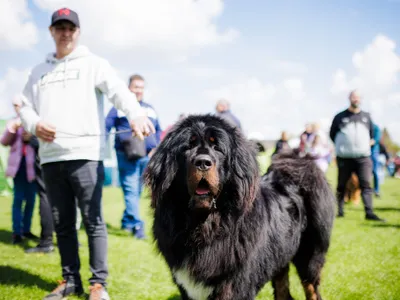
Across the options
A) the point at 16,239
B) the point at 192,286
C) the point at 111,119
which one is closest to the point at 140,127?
the point at 192,286

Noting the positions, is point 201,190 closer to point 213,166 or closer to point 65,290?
point 213,166

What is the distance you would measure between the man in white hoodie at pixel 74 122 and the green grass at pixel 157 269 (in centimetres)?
51

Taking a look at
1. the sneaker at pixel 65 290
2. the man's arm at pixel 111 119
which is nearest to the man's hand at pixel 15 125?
the man's arm at pixel 111 119

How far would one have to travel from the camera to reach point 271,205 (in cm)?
263

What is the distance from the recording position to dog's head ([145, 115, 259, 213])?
7.37 ft

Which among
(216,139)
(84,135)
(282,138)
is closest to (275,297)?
(216,139)

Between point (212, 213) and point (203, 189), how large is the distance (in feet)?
0.58

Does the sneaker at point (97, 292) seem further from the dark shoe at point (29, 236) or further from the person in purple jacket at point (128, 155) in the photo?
the dark shoe at point (29, 236)

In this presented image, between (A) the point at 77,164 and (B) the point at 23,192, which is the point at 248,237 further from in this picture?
(B) the point at 23,192

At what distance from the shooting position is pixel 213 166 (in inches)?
87.0

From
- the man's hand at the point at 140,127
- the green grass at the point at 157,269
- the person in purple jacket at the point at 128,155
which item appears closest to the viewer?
the man's hand at the point at 140,127

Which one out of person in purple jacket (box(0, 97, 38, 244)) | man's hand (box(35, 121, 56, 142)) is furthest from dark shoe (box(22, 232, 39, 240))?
man's hand (box(35, 121, 56, 142))

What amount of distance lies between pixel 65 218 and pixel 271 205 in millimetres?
1751

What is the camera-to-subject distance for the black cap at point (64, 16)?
2891 millimetres
